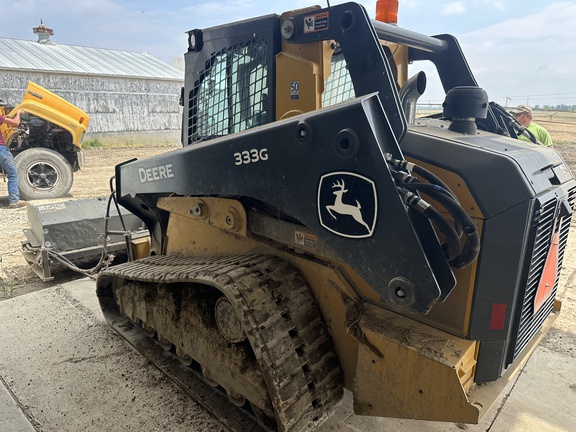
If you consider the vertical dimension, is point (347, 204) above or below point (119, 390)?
above

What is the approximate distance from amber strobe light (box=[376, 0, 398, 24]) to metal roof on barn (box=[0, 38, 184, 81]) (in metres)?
19.7

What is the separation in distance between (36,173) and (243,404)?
8.14m

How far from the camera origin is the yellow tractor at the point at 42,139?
8781 millimetres

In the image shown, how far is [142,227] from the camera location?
525 centimetres

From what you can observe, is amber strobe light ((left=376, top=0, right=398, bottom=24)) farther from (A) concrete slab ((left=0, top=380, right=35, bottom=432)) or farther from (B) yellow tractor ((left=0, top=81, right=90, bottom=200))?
(B) yellow tractor ((left=0, top=81, right=90, bottom=200))

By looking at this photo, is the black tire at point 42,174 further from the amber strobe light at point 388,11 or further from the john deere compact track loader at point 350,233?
the amber strobe light at point 388,11

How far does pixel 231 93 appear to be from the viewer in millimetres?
2887

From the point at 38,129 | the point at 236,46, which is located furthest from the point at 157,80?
the point at 236,46

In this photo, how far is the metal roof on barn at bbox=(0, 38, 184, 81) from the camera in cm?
1945

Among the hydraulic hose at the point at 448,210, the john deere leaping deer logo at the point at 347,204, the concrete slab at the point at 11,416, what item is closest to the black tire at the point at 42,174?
the concrete slab at the point at 11,416

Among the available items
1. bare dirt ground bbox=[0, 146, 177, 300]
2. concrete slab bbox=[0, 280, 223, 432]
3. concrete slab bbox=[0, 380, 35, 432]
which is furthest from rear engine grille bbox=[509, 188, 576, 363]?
bare dirt ground bbox=[0, 146, 177, 300]

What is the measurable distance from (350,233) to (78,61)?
2379 cm

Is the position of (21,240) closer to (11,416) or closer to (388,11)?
(11,416)

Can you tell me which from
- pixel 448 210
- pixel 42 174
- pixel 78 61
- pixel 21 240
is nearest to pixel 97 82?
pixel 78 61
